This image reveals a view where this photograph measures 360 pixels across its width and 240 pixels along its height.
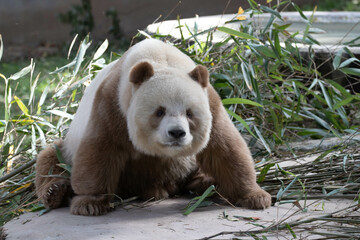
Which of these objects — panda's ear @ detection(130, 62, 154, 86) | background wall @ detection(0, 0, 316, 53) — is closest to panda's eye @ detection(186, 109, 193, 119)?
panda's ear @ detection(130, 62, 154, 86)

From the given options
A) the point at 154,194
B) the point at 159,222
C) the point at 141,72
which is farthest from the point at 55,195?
the point at 141,72

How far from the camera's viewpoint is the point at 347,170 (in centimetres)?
405

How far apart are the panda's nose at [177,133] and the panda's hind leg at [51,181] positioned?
975mm

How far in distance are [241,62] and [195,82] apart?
4.01 ft

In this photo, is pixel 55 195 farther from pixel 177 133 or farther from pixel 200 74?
pixel 200 74

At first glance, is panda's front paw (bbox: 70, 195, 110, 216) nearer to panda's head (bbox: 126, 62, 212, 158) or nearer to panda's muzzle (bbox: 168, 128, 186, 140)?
panda's head (bbox: 126, 62, 212, 158)

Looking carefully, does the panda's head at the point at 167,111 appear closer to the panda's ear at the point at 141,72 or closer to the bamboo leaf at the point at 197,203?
the panda's ear at the point at 141,72

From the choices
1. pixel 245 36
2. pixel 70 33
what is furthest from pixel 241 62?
pixel 70 33

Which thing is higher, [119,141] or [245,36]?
[245,36]

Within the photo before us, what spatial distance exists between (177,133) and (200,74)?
0.43 meters

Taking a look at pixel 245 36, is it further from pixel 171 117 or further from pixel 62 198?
pixel 62 198

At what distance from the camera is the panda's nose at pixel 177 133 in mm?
3254

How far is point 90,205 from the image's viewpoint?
3598 mm

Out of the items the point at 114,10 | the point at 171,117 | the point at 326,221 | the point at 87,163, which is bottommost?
the point at 326,221
